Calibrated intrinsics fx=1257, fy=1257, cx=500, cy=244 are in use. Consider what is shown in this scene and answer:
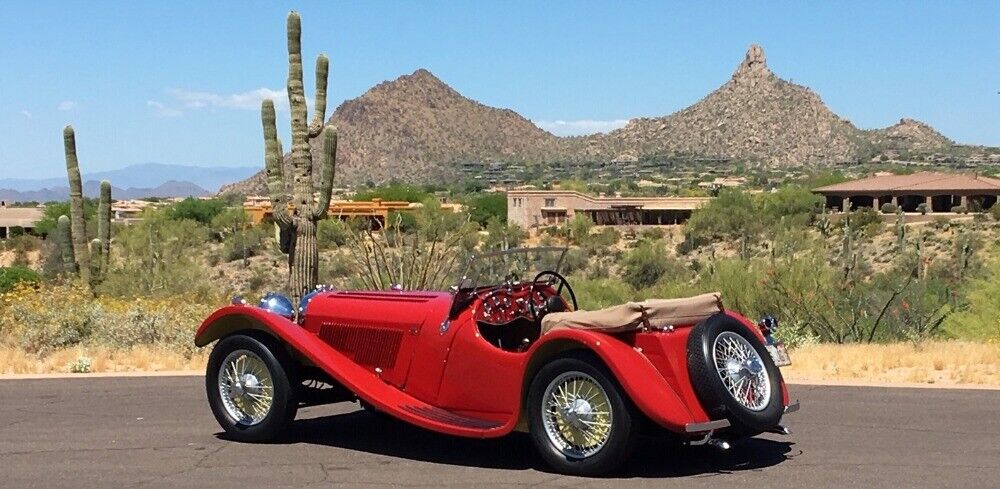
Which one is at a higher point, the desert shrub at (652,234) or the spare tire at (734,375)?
the spare tire at (734,375)

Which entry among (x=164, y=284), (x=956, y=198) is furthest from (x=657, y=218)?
(x=164, y=284)

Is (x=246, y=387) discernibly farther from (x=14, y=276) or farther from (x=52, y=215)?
(x=52, y=215)

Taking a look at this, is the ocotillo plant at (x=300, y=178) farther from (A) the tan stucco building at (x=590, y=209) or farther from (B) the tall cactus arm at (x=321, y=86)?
(A) the tan stucco building at (x=590, y=209)

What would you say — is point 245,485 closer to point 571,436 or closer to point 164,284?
point 571,436

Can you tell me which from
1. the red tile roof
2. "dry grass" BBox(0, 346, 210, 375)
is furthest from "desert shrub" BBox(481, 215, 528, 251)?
"dry grass" BBox(0, 346, 210, 375)

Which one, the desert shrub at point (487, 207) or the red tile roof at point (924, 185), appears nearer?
the red tile roof at point (924, 185)

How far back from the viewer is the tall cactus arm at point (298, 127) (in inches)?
784

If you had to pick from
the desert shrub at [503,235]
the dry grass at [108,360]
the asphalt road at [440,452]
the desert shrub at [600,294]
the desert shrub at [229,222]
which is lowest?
the desert shrub at [600,294]

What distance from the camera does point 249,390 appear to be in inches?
363

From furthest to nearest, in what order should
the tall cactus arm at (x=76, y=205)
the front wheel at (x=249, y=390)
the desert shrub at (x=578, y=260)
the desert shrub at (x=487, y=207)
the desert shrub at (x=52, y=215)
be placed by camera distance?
the desert shrub at (x=487, y=207) < the desert shrub at (x=52, y=215) < the desert shrub at (x=578, y=260) < the tall cactus arm at (x=76, y=205) < the front wheel at (x=249, y=390)

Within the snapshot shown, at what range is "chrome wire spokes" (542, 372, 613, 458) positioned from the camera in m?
7.64

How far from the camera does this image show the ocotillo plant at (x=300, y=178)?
64.4 feet

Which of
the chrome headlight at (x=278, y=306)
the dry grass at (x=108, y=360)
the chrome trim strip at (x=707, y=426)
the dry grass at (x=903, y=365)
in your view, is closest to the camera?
the chrome trim strip at (x=707, y=426)

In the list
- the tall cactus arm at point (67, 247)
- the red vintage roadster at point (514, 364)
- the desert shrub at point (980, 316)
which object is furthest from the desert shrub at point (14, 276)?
the red vintage roadster at point (514, 364)
